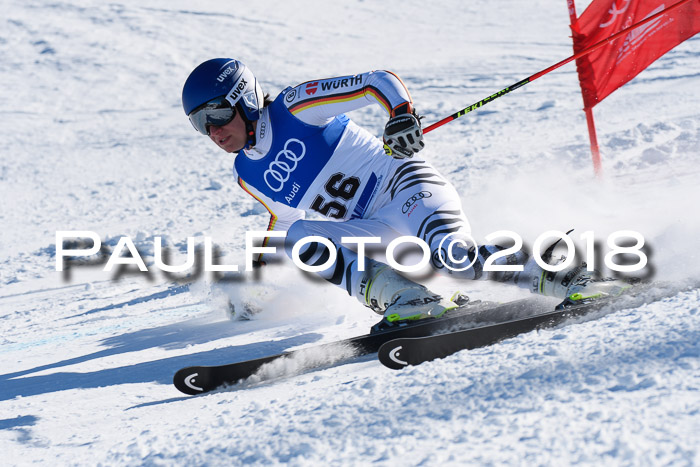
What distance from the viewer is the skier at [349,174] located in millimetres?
2979

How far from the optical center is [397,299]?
2934mm

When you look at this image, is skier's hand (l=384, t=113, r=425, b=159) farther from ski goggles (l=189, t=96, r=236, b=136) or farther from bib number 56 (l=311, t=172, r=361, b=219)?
ski goggles (l=189, t=96, r=236, b=136)

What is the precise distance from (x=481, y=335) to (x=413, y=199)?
0.90 meters

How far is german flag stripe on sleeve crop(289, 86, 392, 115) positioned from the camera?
10.3ft

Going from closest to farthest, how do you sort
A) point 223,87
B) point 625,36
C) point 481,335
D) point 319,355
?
point 481,335 → point 319,355 → point 223,87 → point 625,36

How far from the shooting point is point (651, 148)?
662 cm

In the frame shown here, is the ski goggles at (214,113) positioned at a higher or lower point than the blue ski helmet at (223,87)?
lower

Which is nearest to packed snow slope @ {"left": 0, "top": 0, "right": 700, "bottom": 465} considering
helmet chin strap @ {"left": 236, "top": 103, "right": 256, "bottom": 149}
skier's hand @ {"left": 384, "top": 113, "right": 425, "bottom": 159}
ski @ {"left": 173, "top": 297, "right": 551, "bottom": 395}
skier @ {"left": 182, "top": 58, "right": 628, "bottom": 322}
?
ski @ {"left": 173, "top": 297, "right": 551, "bottom": 395}

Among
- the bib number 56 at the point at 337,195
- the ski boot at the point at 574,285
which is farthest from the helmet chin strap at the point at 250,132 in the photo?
the ski boot at the point at 574,285

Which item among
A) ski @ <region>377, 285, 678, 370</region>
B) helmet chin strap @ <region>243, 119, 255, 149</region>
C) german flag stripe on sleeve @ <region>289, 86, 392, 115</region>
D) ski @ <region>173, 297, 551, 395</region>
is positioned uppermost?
german flag stripe on sleeve @ <region>289, 86, 392, 115</region>

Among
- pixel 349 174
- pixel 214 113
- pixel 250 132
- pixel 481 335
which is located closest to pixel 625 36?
pixel 349 174

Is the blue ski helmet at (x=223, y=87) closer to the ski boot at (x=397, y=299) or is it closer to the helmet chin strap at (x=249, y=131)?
the helmet chin strap at (x=249, y=131)

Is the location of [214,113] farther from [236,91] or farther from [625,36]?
[625,36]

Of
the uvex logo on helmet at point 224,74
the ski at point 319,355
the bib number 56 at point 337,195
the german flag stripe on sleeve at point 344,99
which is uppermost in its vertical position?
the uvex logo on helmet at point 224,74
